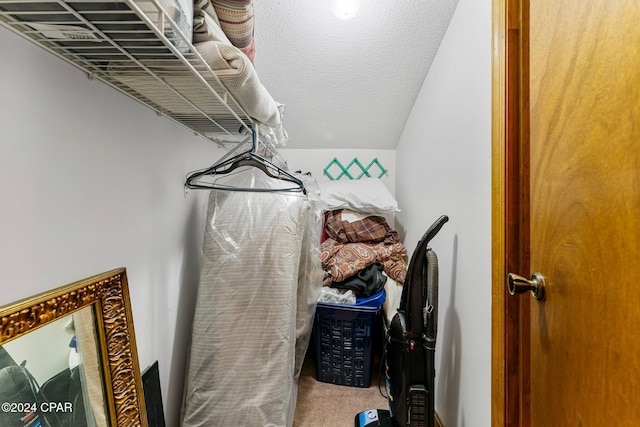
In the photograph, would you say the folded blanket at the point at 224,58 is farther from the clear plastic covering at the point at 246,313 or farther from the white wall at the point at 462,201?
the white wall at the point at 462,201

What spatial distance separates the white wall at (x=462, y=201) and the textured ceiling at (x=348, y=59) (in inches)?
5.6

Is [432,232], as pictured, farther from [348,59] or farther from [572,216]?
[348,59]

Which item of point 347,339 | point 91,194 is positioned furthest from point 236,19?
point 347,339

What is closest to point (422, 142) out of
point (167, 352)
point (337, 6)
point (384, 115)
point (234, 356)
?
point (384, 115)

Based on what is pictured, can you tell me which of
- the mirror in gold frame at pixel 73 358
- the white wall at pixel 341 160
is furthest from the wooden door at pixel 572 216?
the white wall at pixel 341 160

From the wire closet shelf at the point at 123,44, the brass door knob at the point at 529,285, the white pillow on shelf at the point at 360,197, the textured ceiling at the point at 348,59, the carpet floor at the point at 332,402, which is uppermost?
A: the textured ceiling at the point at 348,59

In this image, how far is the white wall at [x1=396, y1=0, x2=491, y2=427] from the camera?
867mm

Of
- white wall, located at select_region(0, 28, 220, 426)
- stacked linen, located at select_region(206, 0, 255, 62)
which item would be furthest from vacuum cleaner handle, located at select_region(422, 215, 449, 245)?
white wall, located at select_region(0, 28, 220, 426)

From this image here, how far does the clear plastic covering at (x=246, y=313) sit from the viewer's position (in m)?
1.08

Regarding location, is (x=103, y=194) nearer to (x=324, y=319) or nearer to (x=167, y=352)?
(x=167, y=352)

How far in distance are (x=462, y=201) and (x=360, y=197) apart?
3.28 feet

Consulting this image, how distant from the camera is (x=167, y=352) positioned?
1.10 m

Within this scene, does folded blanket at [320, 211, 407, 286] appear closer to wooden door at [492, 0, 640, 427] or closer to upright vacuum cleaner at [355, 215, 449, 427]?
upright vacuum cleaner at [355, 215, 449, 427]

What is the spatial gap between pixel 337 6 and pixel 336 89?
0.55 m
